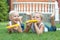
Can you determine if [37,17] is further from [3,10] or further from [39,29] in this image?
[3,10]

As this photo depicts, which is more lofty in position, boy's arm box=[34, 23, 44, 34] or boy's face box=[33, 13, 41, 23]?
boy's face box=[33, 13, 41, 23]

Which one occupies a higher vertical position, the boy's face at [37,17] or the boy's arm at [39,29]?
the boy's face at [37,17]

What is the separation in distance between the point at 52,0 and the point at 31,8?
137cm

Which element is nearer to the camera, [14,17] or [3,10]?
[14,17]

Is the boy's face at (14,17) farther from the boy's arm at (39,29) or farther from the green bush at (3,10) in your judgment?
the green bush at (3,10)

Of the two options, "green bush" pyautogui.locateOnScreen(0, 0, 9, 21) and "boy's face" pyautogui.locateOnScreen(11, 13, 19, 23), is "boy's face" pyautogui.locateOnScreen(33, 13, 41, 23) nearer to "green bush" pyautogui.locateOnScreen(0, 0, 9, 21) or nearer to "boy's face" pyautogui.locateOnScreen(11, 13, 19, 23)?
"boy's face" pyautogui.locateOnScreen(11, 13, 19, 23)

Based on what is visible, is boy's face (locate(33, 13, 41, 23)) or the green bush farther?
the green bush

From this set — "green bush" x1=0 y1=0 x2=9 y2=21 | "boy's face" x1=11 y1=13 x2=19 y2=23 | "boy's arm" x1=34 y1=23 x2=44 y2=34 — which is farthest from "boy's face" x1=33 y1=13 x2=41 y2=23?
"green bush" x1=0 y1=0 x2=9 y2=21

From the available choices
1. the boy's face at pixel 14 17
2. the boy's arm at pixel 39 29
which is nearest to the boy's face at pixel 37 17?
the boy's arm at pixel 39 29

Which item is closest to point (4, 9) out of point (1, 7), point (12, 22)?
point (1, 7)

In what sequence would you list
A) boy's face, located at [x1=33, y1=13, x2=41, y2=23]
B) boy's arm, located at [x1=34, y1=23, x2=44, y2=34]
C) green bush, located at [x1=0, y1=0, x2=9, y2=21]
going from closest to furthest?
boy's arm, located at [x1=34, y1=23, x2=44, y2=34] < boy's face, located at [x1=33, y1=13, x2=41, y2=23] < green bush, located at [x1=0, y1=0, x2=9, y2=21]

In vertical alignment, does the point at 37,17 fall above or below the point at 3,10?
above

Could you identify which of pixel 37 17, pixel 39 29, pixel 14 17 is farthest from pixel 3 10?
pixel 39 29

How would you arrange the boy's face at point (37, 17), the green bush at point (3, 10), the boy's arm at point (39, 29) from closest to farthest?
1. the boy's arm at point (39, 29)
2. the boy's face at point (37, 17)
3. the green bush at point (3, 10)
